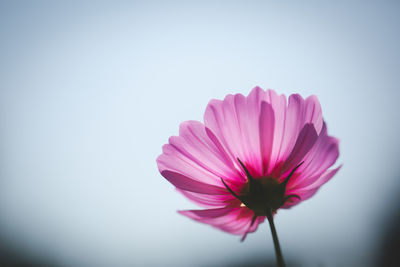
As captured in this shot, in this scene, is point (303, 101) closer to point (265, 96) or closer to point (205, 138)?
point (265, 96)

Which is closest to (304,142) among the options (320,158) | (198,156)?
(320,158)

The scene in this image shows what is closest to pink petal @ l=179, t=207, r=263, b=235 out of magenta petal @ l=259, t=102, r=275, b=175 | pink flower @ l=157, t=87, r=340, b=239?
pink flower @ l=157, t=87, r=340, b=239

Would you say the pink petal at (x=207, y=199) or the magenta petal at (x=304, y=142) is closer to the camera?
the magenta petal at (x=304, y=142)

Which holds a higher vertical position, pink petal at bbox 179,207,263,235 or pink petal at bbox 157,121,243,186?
pink petal at bbox 157,121,243,186

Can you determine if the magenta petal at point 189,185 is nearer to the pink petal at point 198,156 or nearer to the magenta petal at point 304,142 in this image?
the pink petal at point 198,156

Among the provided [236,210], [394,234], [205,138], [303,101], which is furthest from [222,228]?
[394,234]

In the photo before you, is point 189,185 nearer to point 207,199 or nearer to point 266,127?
point 207,199

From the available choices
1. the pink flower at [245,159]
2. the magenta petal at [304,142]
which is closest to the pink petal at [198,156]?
the pink flower at [245,159]

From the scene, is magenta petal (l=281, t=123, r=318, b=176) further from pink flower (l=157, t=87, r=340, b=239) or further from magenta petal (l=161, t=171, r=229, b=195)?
magenta petal (l=161, t=171, r=229, b=195)

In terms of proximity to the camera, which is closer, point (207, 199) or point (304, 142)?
point (304, 142)
